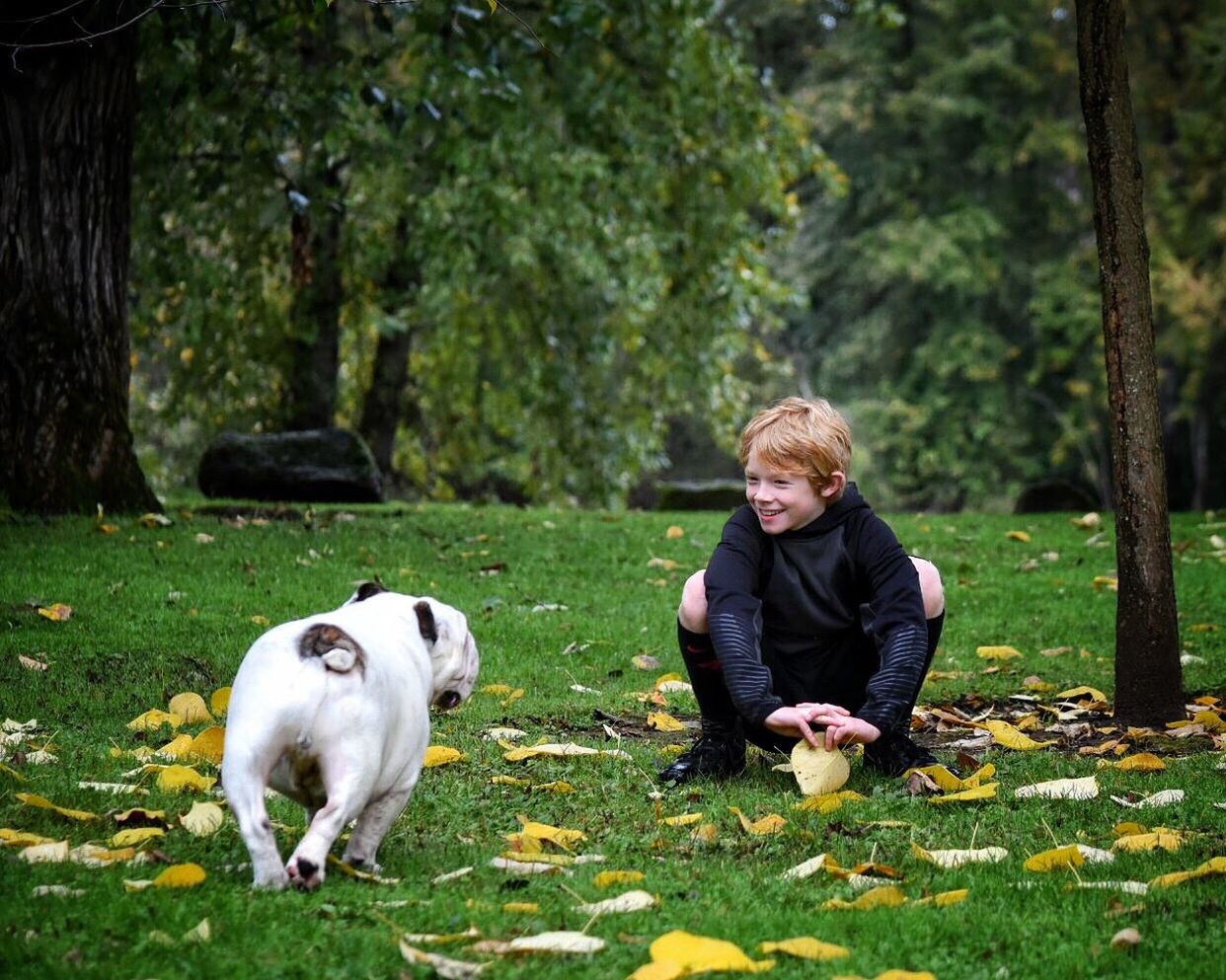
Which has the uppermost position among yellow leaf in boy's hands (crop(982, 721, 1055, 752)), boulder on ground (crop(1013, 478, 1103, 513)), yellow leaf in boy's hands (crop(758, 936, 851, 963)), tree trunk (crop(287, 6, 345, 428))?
tree trunk (crop(287, 6, 345, 428))

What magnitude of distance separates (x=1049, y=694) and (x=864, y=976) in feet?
13.1

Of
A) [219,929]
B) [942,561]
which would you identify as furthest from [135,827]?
[942,561]

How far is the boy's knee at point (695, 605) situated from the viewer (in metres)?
4.55

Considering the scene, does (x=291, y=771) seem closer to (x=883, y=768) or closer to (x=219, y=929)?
(x=219, y=929)

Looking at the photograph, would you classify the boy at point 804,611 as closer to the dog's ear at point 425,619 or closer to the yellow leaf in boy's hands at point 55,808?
the dog's ear at point 425,619

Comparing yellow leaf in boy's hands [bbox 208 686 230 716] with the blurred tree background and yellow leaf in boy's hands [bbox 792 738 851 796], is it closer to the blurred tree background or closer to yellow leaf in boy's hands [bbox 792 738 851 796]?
yellow leaf in boy's hands [bbox 792 738 851 796]

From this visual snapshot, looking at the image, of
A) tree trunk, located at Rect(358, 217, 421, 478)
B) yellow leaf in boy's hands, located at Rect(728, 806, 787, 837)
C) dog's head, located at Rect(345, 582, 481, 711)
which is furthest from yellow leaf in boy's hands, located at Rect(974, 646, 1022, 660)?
tree trunk, located at Rect(358, 217, 421, 478)

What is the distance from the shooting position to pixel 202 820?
3693 mm

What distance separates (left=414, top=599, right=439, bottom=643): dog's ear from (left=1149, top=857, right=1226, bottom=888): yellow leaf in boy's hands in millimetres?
1809

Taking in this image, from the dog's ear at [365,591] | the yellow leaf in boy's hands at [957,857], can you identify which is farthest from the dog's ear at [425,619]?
the yellow leaf in boy's hands at [957,857]

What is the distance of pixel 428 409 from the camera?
2025cm

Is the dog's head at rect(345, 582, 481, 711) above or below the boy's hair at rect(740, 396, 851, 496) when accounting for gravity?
below

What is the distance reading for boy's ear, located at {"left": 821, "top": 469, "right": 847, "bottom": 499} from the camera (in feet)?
14.5

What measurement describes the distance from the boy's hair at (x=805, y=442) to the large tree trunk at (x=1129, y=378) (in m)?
1.63
